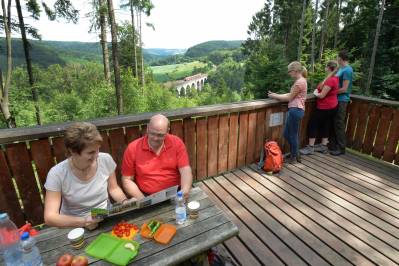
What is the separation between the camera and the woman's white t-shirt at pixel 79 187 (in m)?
1.62

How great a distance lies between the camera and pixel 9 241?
1.26 m

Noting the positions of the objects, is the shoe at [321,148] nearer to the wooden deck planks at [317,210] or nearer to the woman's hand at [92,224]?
the wooden deck planks at [317,210]

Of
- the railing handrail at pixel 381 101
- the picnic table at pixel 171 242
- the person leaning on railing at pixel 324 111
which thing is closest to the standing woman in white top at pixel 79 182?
the picnic table at pixel 171 242

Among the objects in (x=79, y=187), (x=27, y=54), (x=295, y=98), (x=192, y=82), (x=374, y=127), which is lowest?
(x=192, y=82)

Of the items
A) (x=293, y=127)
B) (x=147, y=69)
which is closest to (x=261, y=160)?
(x=293, y=127)

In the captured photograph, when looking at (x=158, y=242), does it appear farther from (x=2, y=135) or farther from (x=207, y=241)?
(x=2, y=135)

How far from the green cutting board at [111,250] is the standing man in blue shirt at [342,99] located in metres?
4.05

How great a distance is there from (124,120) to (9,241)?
1420 mm

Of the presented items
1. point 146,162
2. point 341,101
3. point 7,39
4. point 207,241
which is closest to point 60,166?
point 146,162

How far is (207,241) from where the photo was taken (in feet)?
4.45

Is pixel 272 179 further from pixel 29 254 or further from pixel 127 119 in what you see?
pixel 29 254

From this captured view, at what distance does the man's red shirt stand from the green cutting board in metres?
0.77

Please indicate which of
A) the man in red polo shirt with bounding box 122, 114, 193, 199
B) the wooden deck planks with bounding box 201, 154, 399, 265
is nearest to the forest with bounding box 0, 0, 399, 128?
the wooden deck planks with bounding box 201, 154, 399, 265

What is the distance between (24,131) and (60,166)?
2.24 ft
